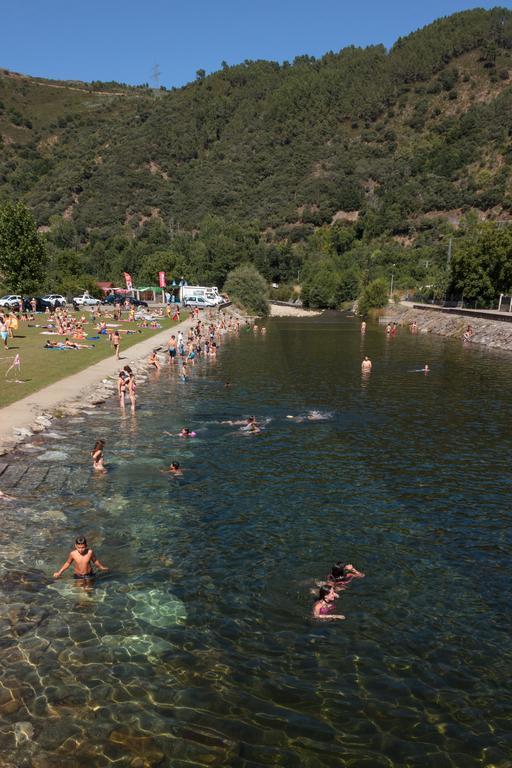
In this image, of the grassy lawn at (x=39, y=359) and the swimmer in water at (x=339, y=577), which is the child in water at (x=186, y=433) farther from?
the swimmer in water at (x=339, y=577)

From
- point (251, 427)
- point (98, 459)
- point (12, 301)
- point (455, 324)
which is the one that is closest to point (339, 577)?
point (98, 459)

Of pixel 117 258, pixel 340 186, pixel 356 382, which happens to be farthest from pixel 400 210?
pixel 356 382

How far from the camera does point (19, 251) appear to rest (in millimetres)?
69125

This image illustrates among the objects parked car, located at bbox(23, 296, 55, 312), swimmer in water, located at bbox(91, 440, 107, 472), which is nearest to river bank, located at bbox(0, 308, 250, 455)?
swimmer in water, located at bbox(91, 440, 107, 472)

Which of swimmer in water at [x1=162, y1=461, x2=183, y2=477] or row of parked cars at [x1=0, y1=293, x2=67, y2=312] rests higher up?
row of parked cars at [x1=0, y1=293, x2=67, y2=312]

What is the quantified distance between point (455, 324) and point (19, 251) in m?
54.5

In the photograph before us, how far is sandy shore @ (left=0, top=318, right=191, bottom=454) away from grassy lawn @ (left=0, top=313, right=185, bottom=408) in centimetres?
63

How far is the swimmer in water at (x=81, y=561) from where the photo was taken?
12047mm

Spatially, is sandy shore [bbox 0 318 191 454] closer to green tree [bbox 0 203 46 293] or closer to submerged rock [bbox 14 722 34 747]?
submerged rock [bbox 14 722 34 747]

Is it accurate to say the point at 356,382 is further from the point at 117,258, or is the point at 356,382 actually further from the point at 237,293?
the point at 117,258

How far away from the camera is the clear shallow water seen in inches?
325

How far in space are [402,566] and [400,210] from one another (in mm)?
169805

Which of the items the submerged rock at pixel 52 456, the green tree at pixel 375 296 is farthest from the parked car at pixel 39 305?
the green tree at pixel 375 296

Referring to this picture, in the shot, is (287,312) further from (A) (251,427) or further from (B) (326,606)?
(B) (326,606)
